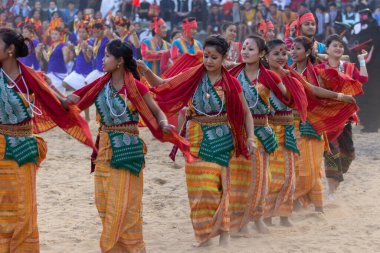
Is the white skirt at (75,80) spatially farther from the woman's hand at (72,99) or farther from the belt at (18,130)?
the belt at (18,130)

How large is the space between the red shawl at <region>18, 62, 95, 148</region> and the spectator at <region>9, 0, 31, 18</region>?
19437 mm

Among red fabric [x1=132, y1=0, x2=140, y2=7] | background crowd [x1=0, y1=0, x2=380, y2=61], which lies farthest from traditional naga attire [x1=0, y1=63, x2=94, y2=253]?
red fabric [x1=132, y1=0, x2=140, y2=7]

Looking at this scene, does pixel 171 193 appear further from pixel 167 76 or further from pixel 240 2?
pixel 240 2

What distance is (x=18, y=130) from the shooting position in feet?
19.6

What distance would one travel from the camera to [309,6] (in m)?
22.8

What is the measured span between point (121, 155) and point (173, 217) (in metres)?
2.37

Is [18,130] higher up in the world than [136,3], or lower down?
lower down

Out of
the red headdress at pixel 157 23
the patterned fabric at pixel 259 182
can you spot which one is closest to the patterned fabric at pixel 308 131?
the patterned fabric at pixel 259 182


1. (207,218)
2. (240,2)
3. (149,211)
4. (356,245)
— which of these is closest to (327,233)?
(356,245)

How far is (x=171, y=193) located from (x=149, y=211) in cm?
100

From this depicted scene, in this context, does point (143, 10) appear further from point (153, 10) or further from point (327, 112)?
point (327, 112)

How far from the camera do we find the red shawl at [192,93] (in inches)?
277

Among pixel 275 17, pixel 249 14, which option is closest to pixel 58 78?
pixel 275 17

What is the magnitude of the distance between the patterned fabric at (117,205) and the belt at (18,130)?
27.1 inches
